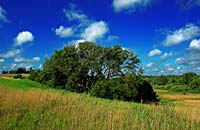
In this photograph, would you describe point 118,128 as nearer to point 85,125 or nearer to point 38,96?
point 85,125

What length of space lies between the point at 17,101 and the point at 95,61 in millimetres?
44532

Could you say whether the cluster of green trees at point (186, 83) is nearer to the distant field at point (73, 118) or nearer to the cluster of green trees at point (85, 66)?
the cluster of green trees at point (85, 66)

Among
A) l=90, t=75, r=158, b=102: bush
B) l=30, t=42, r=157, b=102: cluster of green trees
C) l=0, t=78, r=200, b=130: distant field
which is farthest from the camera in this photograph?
l=30, t=42, r=157, b=102: cluster of green trees

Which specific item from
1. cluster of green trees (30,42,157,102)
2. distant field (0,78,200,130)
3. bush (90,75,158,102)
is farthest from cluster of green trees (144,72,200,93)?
distant field (0,78,200,130)

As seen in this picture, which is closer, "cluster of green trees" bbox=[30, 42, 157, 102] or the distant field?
the distant field

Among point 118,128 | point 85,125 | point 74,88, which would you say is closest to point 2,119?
point 85,125

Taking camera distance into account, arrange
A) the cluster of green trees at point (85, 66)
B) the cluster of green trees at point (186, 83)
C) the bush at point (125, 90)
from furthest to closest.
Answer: the cluster of green trees at point (186, 83) < the cluster of green trees at point (85, 66) < the bush at point (125, 90)

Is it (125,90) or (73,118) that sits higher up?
(125,90)

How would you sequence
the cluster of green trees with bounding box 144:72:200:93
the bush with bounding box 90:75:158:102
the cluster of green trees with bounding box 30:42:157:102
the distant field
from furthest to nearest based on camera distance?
the cluster of green trees with bounding box 144:72:200:93 < the cluster of green trees with bounding box 30:42:157:102 < the bush with bounding box 90:75:158:102 < the distant field

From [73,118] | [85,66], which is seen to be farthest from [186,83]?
[73,118]

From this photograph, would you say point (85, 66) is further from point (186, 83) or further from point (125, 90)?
point (186, 83)

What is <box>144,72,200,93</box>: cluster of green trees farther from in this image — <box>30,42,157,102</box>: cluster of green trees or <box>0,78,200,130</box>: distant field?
Result: <box>0,78,200,130</box>: distant field

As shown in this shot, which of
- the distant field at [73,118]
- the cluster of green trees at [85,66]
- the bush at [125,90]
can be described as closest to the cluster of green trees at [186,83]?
the cluster of green trees at [85,66]

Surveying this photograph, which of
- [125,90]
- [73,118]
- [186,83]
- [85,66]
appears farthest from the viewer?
[186,83]
